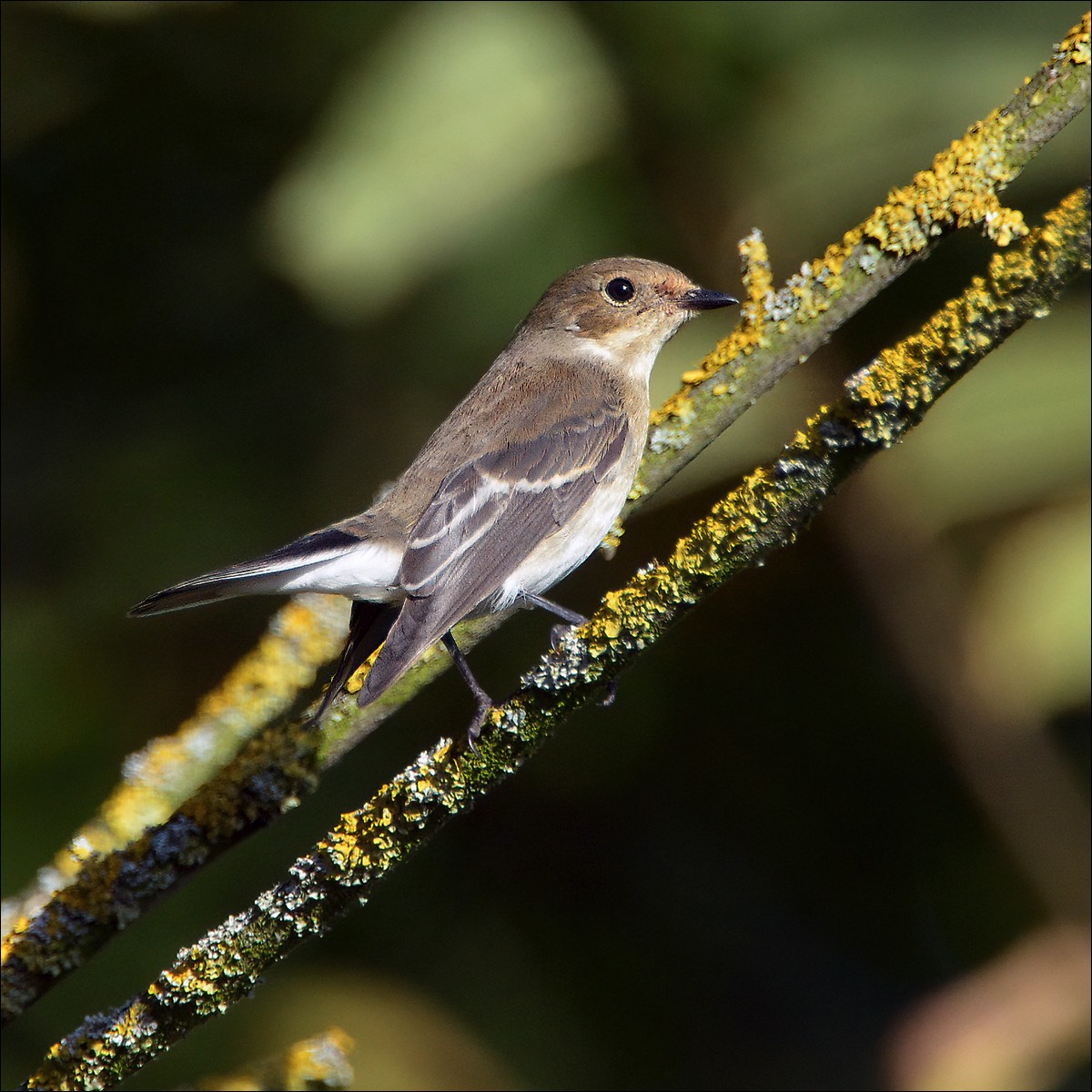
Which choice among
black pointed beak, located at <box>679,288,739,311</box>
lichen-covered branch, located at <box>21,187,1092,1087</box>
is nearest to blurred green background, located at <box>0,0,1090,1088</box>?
black pointed beak, located at <box>679,288,739,311</box>

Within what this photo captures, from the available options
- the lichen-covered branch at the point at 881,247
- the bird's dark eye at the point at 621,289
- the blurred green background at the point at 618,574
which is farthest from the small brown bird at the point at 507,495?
the lichen-covered branch at the point at 881,247

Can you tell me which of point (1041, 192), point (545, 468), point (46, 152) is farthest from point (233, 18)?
point (1041, 192)

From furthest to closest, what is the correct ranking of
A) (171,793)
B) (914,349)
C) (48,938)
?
(171,793), (48,938), (914,349)

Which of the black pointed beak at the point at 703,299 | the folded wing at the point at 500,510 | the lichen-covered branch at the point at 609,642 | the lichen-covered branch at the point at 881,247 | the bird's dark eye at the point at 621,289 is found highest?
the bird's dark eye at the point at 621,289

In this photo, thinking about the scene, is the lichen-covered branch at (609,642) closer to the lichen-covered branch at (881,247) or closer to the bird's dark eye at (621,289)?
the lichen-covered branch at (881,247)

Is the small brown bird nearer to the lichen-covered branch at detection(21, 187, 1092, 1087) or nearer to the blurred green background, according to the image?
the blurred green background

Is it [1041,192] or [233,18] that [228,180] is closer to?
[233,18]

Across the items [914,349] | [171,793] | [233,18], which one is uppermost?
[233,18]
